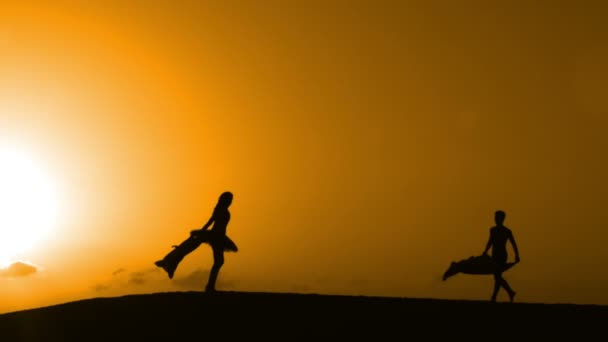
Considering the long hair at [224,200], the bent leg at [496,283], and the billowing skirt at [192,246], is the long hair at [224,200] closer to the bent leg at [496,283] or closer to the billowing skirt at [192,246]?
the billowing skirt at [192,246]

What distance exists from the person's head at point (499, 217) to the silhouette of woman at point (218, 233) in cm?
750

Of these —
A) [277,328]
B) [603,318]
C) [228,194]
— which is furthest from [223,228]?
[603,318]

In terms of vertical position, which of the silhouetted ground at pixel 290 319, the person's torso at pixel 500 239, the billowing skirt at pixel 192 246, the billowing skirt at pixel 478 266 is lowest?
the silhouetted ground at pixel 290 319

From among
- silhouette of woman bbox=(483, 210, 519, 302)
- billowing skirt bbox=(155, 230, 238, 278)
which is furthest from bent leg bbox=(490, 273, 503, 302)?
billowing skirt bbox=(155, 230, 238, 278)

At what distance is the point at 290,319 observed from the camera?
46.3ft

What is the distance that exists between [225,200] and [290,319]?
3.62 m

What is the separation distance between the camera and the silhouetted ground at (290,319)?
13.2 m

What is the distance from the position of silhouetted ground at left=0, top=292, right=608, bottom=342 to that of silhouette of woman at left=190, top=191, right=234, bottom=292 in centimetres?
54

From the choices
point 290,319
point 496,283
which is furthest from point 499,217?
point 290,319

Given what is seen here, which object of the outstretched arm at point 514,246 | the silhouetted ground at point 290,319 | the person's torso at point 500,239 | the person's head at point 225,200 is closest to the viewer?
the silhouetted ground at point 290,319

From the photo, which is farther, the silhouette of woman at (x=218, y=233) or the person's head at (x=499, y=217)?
the person's head at (x=499, y=217)

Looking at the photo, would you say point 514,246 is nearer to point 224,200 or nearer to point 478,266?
point 478,266

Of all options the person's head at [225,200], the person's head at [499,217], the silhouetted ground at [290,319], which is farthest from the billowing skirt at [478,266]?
the person's head at [225,200]

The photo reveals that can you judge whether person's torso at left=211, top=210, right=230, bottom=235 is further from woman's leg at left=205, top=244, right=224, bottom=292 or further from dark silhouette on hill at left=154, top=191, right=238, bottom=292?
woman's leg at left=205, top=244, right=224, bottom=292
